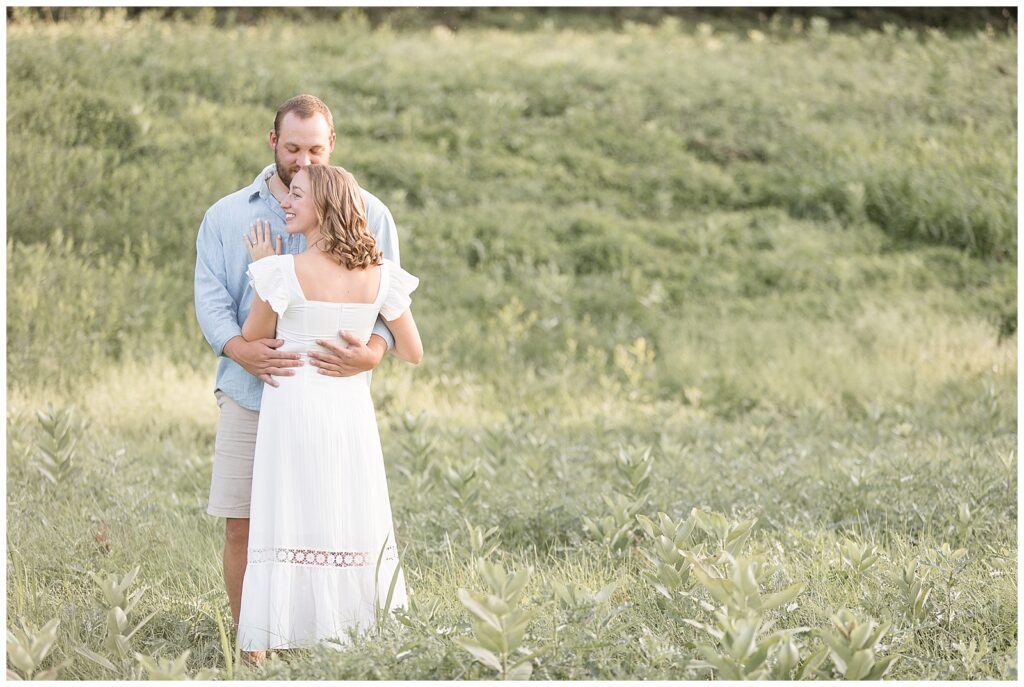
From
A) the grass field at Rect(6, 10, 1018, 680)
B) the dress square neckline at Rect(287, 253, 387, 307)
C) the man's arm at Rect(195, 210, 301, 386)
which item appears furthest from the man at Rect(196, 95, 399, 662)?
the grass field at Rect(6, 10, 1018, 680)

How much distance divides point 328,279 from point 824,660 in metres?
1.97

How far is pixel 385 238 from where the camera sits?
392 centimetres

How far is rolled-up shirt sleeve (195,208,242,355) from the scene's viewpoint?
3732 millimetres

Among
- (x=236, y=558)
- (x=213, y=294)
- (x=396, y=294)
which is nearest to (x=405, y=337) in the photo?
(x=396, y=294)

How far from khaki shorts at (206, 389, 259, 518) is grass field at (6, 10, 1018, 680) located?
0.48 meters

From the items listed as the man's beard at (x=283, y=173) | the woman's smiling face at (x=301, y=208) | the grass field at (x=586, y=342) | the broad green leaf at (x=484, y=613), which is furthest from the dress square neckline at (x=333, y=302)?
the broad green leaf at (x=484, y=613)

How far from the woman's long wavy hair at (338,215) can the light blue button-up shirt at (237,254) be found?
0.27m

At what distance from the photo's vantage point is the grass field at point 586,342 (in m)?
3.64

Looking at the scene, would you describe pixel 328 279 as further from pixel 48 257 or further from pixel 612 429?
pixel 48 257

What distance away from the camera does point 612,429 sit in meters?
7.27

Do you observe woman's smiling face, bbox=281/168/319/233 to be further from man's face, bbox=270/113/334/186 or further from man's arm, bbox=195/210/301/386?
man's arm, bbox=195/210/301/386

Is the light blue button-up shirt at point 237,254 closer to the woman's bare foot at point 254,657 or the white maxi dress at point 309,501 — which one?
the white maxi dress at point 309,501

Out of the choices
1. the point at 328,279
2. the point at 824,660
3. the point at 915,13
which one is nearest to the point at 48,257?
the point at 328,279

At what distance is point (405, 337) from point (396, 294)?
0.58 feet
